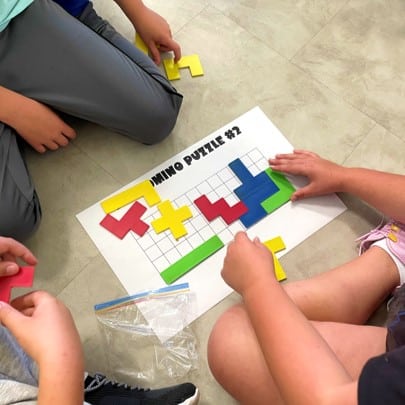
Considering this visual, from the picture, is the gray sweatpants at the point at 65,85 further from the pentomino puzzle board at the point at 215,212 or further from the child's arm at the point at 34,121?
the pentomino puzzle board at the point at 215,212

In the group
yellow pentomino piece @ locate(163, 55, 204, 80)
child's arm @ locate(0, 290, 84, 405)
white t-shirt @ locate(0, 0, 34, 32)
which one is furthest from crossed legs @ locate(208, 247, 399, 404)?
white t-shirt @ locate(0, 0, 34, 32)

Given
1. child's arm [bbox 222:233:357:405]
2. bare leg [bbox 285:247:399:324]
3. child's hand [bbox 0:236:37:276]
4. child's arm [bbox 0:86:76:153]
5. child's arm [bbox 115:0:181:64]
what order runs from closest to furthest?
child's arm [bbox 222:233:357:405]
child's hand [bbox 0:236:37:276]
bare leg [bbox 285:247:399:324]
child's arm [bbox 0:86:76:153]
child's arm [bbox 115:0:181:64]

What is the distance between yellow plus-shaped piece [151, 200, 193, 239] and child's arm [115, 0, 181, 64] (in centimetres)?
36

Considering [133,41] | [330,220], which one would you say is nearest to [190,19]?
[133,41]

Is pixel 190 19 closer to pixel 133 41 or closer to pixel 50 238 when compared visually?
pixel 133 41

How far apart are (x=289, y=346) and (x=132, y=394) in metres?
0.31

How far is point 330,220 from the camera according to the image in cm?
96

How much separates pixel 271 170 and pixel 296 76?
0.26m

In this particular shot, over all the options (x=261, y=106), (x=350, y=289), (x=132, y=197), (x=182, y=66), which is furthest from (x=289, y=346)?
(x=182, y=66)

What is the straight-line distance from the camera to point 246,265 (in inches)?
29.6

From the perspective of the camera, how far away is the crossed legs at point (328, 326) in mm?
722

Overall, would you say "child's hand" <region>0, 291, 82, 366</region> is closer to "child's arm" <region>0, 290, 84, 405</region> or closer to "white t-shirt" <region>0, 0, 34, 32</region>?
"child's arm" <region>0, 290, 84, 405</region>

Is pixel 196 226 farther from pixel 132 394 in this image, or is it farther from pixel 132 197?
pixel 132 394

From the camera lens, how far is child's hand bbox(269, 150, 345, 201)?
937 mm
